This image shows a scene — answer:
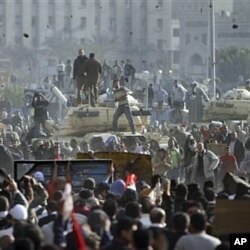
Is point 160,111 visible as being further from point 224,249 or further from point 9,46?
point 9,46

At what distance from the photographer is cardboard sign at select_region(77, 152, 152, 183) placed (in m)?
24.3

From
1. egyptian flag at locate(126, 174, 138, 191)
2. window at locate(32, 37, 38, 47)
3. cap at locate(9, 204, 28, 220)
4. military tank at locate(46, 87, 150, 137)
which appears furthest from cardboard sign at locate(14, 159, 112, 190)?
window at locate(32, 37, 38, 47)

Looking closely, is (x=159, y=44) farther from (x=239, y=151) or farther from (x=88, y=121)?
(x=239, y=151)

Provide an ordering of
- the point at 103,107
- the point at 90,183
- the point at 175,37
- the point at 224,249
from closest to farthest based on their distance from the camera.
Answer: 1. the point at 224,249
2. the point at 90,183
3. the point at 103,107
4. the point at 175,37

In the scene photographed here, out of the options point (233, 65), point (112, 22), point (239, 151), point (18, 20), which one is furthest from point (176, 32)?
point (239, 151)

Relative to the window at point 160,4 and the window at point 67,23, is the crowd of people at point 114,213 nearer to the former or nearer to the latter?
the window at point 67,23

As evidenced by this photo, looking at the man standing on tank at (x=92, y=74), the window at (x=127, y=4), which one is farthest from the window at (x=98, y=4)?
the man standing on tank at (x=92, y=74)

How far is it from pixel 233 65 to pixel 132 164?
240 feet

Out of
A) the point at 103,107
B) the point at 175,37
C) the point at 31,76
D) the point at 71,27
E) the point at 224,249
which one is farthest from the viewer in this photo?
the point at 175,37

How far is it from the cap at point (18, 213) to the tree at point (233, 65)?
77.0 metres

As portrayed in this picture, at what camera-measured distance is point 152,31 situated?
111062 mm

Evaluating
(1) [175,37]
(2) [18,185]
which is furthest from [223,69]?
(2) [18,185]

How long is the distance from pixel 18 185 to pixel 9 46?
78.7 meters

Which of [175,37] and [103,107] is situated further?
[175,37]
